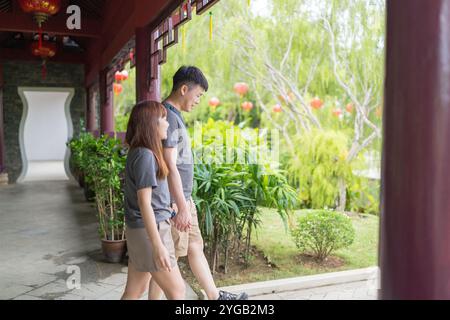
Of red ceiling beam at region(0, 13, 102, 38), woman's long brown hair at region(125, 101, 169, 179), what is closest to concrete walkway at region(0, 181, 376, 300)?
woman's long brown hair at region(125, 101, 169, 179)

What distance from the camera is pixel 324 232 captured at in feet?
12.4

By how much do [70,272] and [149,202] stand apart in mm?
1792

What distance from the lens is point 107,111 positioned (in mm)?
7426

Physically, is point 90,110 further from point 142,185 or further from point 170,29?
→ point 142,185

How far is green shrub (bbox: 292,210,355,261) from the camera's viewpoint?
374 centimetres

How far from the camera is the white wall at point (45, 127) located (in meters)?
10.9

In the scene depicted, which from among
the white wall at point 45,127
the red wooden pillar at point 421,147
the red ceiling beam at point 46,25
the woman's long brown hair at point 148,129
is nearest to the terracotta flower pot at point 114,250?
the woman's long brown hair at point 148,129

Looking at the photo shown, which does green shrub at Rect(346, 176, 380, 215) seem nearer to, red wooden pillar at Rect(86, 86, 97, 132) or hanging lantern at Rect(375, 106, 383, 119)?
hanging lantern at Rect(375, 106, 383, 119)

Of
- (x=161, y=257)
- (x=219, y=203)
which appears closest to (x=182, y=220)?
(x=161, y=257)

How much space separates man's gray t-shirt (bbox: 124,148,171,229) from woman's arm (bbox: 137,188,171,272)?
31mm

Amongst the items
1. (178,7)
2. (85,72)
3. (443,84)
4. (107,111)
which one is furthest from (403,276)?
(85,72)

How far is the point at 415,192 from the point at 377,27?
499 cm

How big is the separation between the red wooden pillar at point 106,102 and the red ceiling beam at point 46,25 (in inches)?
26.5

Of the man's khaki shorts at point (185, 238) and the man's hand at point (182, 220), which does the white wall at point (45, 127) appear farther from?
the man's hand at point (182, 220)
